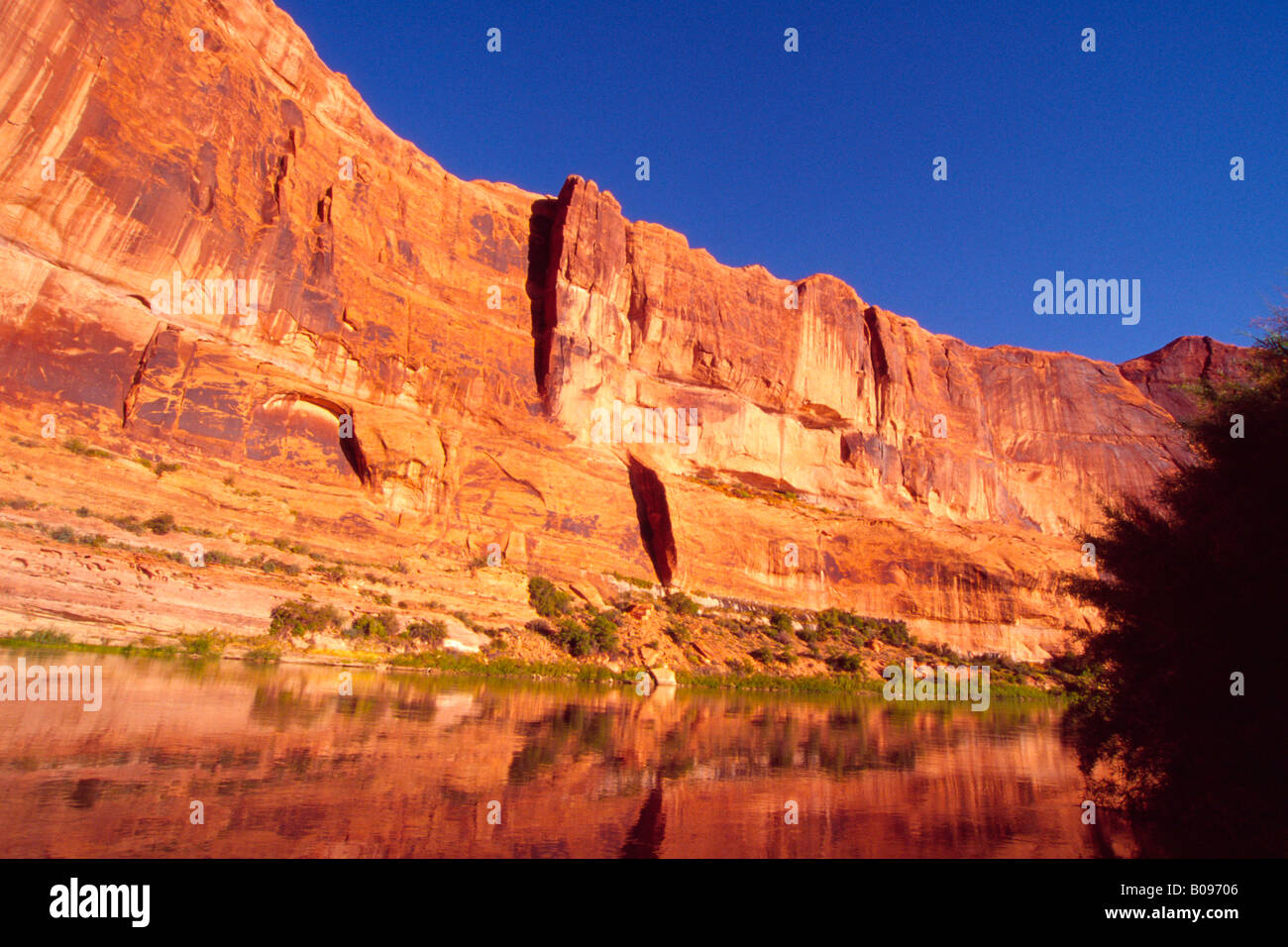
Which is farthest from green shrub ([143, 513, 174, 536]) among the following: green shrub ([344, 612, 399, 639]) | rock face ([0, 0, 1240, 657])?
green shrub ([344, 612, 399, 639])

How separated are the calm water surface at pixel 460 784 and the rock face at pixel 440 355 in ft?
58.9

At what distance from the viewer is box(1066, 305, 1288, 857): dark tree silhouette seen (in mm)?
6492

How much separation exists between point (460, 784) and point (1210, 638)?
27.1ft

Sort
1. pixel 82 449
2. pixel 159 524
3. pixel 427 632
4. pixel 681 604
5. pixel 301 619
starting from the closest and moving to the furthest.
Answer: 1. pixel 301 619
2. pixel 159 524
3. pixel 82 449
4. pixel 427 632
5. pixel 681 604

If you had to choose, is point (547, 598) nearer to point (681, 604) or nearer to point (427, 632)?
point (427, 632)

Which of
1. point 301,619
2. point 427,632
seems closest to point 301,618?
point 301,619

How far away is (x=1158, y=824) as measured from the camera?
8.05 meters

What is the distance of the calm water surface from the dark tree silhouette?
932mm

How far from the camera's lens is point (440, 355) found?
41719mm

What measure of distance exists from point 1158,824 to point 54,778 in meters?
11.9

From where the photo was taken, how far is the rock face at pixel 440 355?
92.6 feet
